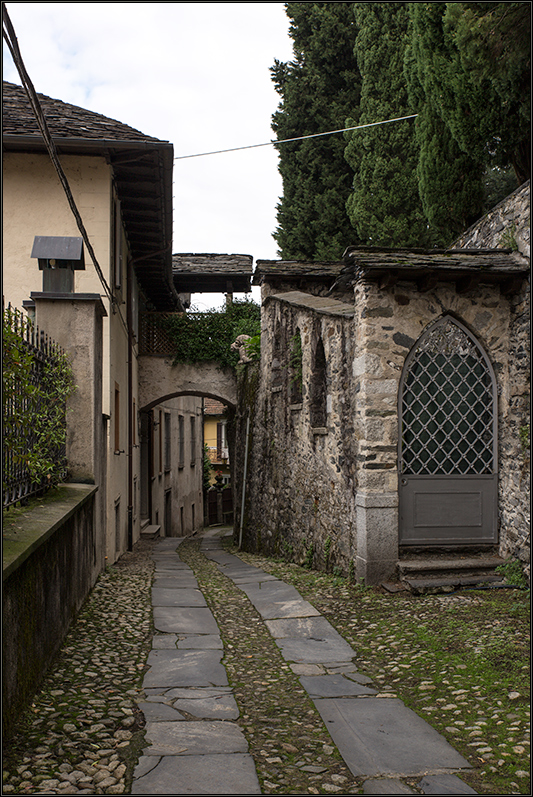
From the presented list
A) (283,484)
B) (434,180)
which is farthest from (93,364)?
(434,180)

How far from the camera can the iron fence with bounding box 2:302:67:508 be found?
3.70 metres

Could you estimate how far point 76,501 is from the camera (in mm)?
5211

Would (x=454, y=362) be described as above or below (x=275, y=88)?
below

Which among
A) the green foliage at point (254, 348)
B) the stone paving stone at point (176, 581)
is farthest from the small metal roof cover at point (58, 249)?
the green foliage at point (254, 348)

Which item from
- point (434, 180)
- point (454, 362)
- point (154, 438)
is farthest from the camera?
point (154, 438)

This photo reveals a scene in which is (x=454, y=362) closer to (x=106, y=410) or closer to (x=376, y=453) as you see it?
(x=376, y=453)

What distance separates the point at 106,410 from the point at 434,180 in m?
6.29

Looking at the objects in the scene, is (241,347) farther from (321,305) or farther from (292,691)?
(292,691)

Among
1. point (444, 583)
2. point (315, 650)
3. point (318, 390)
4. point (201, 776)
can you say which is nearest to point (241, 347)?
point (318, 390)

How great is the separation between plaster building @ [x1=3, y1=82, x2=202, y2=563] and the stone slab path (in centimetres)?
237

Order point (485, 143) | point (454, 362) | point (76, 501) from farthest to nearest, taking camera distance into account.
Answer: point (485, 143) < point (454, 362) < point (76, 501)

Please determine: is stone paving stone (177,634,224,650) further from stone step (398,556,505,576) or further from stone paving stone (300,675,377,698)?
stone step (398,556,505,576)

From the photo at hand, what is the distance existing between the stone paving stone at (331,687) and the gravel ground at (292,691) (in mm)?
82

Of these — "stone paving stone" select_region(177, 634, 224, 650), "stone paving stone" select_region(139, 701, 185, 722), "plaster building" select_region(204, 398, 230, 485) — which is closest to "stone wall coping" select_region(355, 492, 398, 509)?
"stone paving stone" select_region(177, 634, 224, 650)
